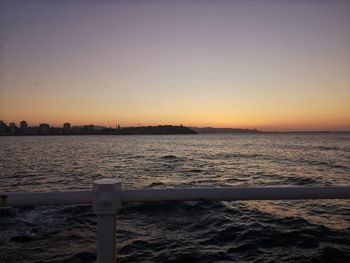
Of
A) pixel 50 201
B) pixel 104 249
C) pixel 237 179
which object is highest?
pixel 50 201

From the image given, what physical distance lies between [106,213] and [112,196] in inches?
4.2

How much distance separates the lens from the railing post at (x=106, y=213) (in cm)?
181

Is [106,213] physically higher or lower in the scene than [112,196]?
lower

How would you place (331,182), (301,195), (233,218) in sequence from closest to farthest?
(301,195)
(233,218)
(331,182)

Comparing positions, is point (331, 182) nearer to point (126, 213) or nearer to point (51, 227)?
point (126, 213)

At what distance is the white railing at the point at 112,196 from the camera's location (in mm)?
1810

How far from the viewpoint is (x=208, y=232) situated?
862 cm

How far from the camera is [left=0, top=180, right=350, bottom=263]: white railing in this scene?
1.81 meters

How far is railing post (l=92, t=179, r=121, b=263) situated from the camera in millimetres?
1810

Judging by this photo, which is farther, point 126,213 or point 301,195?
point 126,213

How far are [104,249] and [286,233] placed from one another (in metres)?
7.61

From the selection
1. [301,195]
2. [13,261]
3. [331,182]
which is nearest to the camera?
[301,195]

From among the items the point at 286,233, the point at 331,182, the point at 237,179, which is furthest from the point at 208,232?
the point at 331,182

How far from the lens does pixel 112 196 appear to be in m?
1.82
